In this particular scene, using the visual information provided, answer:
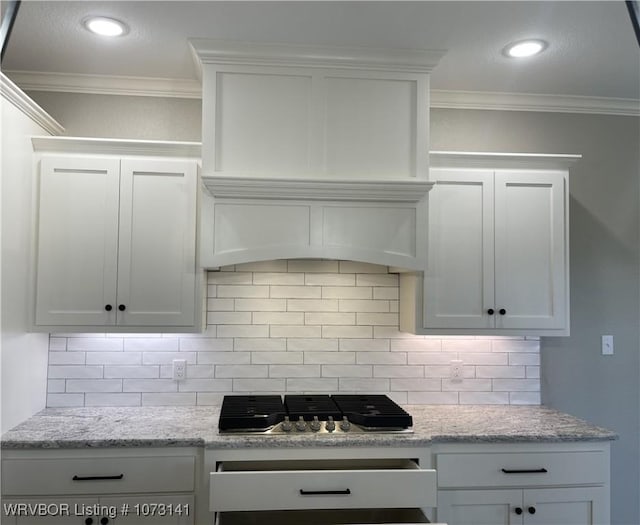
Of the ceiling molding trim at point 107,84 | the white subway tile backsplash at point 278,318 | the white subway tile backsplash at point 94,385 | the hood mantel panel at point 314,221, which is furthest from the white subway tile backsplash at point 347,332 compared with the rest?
the ceiling molding trim at point 107,84

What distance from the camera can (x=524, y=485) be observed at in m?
2.18

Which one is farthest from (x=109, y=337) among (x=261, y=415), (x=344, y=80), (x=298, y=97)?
(x=344, y=80)

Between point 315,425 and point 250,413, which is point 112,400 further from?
point 315,425

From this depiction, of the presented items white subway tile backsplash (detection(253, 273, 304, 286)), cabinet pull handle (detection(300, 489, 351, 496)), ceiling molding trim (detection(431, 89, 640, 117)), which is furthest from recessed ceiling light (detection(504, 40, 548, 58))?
cabinet pull handle (detection(300, 489, 351, 496))

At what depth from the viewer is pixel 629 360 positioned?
2.82m

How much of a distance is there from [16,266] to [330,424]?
152 cm

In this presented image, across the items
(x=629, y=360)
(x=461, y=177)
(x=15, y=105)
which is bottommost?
(x=629, y=360)

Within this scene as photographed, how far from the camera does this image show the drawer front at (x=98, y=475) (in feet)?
6.60

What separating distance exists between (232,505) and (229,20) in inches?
73.5

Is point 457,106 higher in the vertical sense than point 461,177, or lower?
higher

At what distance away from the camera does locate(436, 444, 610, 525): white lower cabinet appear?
215cm

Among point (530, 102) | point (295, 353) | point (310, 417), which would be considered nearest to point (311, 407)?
point (310, 417)

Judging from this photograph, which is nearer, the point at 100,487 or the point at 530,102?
the point at 100,487

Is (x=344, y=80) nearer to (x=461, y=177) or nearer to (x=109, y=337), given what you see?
(x=461, y=177)
